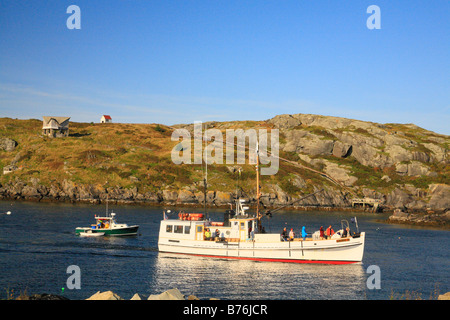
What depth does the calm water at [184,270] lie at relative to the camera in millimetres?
36500

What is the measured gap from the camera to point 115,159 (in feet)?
437

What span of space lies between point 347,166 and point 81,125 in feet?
367

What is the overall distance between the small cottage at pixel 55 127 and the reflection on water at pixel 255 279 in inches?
4700

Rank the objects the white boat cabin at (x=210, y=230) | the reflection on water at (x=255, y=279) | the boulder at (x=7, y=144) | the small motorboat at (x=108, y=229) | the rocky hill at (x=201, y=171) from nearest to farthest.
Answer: the reflection on water at (x=255, y=279)
the white boat cabin at (x=210, y=230)
the small motorboat at (x=108, y=229)
the rocky hill at (x=201, y=171)
the boulder at (x=7, y=144)

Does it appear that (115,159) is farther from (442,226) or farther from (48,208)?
(442,226)

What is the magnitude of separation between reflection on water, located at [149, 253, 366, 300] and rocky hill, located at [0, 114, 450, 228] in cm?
5605

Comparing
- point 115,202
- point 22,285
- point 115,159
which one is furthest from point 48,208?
point 22,285

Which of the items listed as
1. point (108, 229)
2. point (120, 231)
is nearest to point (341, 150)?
point (120, 231)

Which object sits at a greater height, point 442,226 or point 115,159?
point 115,159

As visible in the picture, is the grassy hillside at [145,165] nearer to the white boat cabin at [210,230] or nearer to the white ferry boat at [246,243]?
the white boat cabin at [210,230]

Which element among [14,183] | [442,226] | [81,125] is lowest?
[442,226]

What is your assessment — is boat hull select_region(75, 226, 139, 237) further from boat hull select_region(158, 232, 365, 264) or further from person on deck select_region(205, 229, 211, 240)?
boat hull select_region(158, 232, 365, 264)

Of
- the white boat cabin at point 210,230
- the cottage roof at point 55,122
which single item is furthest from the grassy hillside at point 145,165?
the white boat cabin at point 210,230
